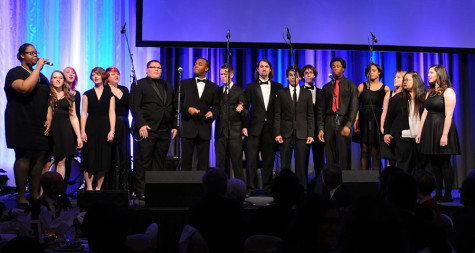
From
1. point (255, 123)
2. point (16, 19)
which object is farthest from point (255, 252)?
point (16, 19)

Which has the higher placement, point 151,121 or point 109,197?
point 151,121

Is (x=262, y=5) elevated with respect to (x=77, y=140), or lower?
elevated

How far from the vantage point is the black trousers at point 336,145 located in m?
6.32

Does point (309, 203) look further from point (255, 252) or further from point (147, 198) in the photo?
point (147, 198)

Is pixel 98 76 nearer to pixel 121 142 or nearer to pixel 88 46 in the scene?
pixel 121 142

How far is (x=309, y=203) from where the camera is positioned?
198 centimetres

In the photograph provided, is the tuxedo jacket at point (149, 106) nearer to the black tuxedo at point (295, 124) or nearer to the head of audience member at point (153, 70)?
the head of audience member at point (153, 70)

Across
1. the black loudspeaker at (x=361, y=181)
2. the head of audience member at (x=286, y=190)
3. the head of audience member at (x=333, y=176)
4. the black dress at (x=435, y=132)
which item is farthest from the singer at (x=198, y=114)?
the head of audience member at (x=286, y=190)

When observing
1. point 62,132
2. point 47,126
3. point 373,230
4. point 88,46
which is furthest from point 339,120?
point 373,230

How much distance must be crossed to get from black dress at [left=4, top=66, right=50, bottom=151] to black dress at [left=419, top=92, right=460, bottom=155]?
4.03 meters

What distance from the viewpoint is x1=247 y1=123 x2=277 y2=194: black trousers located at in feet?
20.6

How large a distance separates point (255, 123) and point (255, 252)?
13.5 ft

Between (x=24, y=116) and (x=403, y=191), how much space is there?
12.9 ft

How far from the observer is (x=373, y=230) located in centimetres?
164
